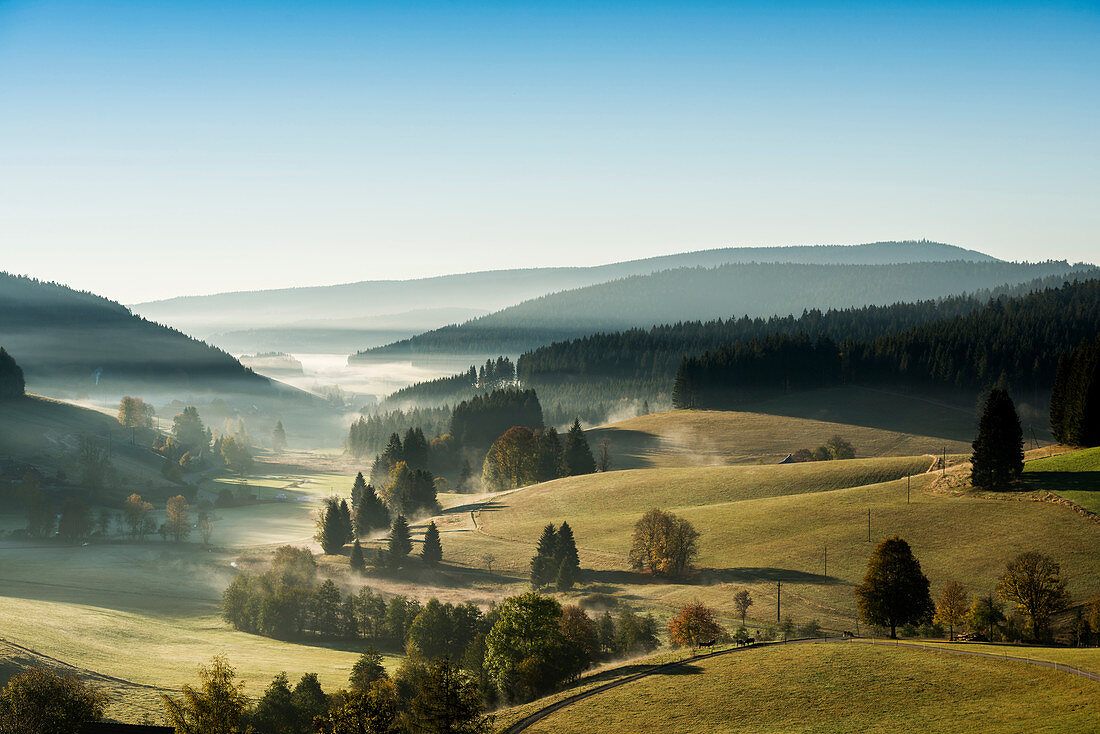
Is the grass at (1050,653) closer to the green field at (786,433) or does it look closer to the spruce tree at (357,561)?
the spruce tree at (357,561)

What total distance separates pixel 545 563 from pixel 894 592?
46757 mm

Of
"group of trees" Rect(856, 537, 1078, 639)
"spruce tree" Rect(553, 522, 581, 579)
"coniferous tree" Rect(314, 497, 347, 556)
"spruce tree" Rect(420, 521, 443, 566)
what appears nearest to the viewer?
"group of trees" Rect(856, 537, 1078, 639)

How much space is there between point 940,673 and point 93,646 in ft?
268

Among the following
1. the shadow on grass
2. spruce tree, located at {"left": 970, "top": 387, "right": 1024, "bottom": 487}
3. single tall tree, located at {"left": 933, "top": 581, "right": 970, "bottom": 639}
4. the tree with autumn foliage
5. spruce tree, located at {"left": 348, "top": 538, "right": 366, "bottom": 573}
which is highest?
spruce tree, located at {"left": 970, "top": 387, "right": 1024, "bottom": 487}

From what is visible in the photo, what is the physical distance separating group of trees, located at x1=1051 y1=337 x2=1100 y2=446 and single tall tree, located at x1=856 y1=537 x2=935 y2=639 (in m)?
61.0

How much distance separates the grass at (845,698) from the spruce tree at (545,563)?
44.8 metres

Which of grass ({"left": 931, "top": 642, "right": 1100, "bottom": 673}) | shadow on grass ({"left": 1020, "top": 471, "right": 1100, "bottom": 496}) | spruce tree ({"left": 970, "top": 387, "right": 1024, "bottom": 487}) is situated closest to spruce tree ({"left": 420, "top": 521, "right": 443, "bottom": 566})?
grass ({"left": 931, "top": 642, "right": 1100, "bottom": 673})

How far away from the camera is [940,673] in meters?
48.5

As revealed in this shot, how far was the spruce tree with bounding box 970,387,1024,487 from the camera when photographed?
98.1 metres

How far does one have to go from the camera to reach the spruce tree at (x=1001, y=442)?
322 ft

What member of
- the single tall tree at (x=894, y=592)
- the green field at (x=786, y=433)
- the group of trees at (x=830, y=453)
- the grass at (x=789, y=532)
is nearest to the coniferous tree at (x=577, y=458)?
the green field at (x=786, y=433)

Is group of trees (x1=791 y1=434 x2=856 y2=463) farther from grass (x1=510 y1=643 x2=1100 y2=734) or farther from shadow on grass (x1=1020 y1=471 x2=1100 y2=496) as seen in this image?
grass (x1=510 y1=643 x2=1100 y2=734)

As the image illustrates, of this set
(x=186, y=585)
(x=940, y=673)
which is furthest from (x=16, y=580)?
(x=940, y=673)

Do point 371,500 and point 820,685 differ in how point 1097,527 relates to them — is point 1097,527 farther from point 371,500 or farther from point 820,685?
point 371,500
